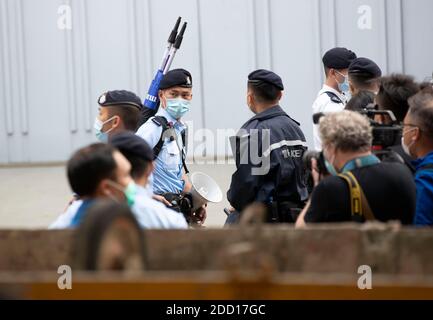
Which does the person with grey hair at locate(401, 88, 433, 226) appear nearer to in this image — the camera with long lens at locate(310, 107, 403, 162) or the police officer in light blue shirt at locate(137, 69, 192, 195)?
the camera with long lens at locate(310, 107, 403, 162)

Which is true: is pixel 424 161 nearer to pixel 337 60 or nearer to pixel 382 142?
pixel 382 142

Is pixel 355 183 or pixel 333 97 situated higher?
pixel 333 97

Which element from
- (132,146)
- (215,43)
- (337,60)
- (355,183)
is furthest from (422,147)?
(215,43)

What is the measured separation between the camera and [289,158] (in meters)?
6.52

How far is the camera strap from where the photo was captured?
451 cm

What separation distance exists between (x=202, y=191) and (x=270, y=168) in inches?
26.0

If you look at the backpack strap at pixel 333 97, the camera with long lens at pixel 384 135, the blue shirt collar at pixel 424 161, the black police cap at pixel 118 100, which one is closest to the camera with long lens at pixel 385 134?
the camera with long lens at pixel 384 135

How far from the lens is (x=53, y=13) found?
13.4m

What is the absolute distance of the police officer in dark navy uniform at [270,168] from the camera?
21.1 feet

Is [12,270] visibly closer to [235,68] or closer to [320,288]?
[320,288]

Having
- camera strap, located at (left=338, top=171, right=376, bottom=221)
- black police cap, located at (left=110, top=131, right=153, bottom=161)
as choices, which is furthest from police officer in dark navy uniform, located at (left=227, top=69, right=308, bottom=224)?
camera strap, located at (left=338, top=171, right=376, bottom=221)

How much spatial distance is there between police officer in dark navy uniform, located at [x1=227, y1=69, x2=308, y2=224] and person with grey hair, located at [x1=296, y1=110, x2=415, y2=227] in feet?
5.24

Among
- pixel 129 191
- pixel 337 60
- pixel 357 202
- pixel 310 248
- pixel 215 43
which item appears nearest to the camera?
pixel 310 248

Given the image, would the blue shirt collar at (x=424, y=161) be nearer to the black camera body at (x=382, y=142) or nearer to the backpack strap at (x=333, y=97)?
the black camera body at (x=382, y=142)
